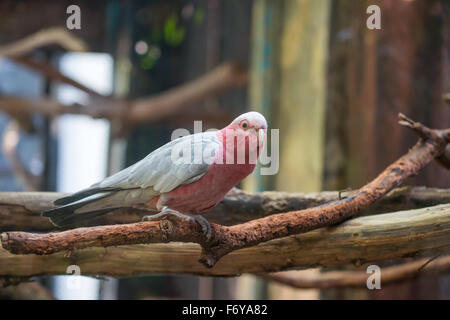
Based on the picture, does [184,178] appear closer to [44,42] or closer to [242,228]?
[242,228]

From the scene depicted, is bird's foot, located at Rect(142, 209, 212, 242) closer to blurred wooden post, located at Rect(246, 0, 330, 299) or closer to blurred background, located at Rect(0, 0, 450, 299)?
blurred background, located at Rect(0, 0, 450, 299)

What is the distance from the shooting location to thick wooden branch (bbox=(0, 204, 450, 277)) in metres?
1.15

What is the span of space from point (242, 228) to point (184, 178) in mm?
193

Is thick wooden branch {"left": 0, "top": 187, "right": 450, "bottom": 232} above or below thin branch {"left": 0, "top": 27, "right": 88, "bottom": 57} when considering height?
below

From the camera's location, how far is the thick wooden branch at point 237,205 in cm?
112

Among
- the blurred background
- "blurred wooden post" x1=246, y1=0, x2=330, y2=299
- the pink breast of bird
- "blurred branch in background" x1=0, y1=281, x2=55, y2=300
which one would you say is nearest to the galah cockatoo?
the pink breast of bird

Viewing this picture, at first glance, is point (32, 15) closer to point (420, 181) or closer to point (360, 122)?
point (360, 122)

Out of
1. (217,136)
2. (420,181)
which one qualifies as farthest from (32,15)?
(420,181)

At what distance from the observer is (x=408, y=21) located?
153 cm

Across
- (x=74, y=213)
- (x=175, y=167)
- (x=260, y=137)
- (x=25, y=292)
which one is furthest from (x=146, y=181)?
(x=25, y=292)

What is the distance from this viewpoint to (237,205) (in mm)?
1297

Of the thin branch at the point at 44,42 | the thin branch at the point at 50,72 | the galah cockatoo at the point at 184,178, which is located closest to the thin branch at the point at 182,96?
the thin branch at the point at 50,72

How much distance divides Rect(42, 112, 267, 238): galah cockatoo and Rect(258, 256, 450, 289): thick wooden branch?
1.66ft
